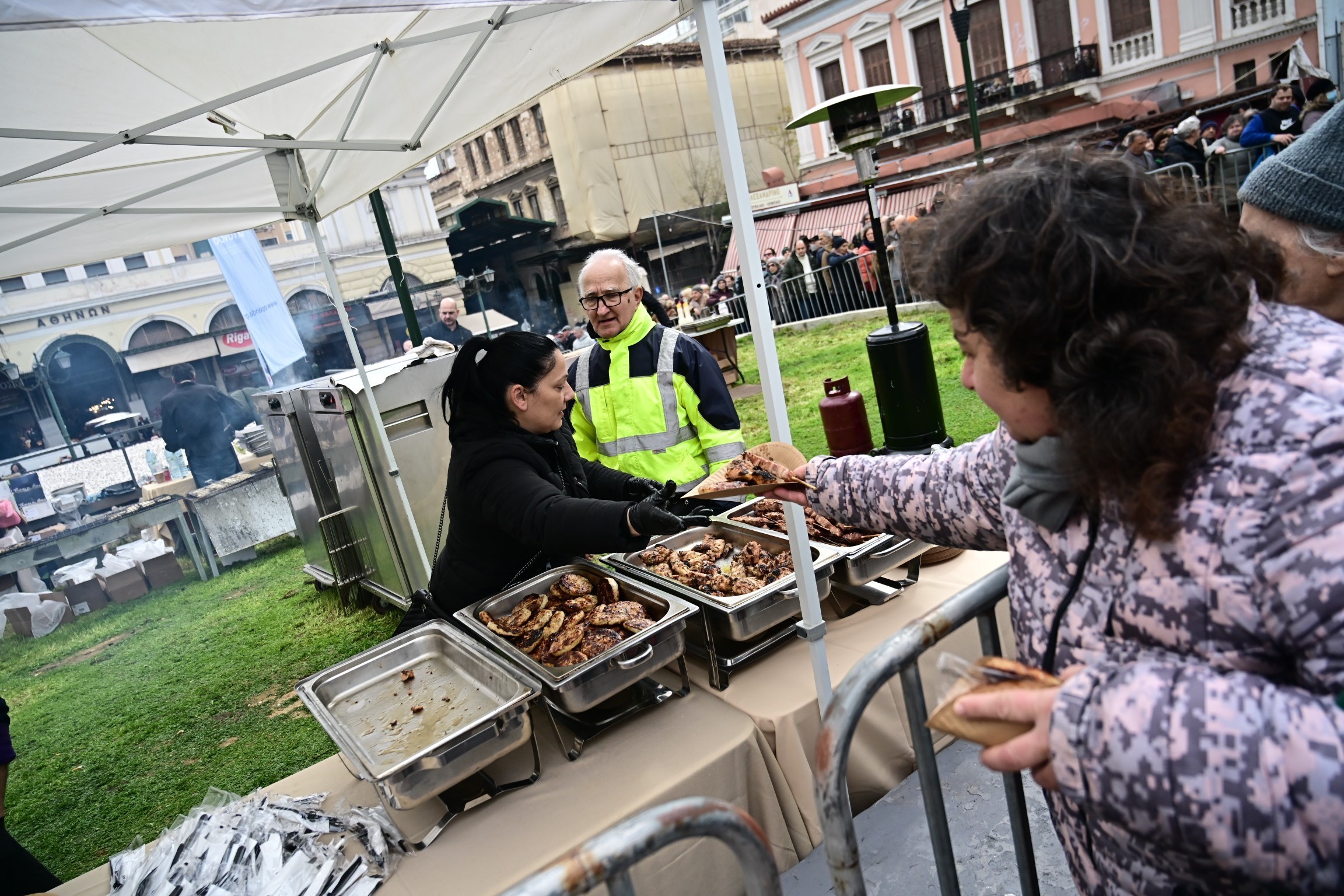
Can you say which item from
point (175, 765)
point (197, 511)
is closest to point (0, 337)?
point (197, 511)

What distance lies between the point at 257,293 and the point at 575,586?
956cm

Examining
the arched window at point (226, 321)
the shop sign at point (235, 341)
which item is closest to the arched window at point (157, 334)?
the arched window at point (226, 321)

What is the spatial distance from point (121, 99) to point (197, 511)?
23.2 feet

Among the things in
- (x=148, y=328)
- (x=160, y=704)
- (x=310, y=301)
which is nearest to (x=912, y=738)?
(x=160, y=704)

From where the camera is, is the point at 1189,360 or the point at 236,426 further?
the point at 236,426

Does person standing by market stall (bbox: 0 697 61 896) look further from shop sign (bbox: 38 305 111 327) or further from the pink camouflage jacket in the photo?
shop sign (bbox: 38 305 111 327)

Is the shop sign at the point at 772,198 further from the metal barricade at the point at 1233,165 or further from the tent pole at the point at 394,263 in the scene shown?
the tent pole at the point at 394,263

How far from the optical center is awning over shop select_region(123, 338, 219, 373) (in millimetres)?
26375

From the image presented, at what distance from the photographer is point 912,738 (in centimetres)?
137

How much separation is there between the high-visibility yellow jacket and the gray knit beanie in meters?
2.19

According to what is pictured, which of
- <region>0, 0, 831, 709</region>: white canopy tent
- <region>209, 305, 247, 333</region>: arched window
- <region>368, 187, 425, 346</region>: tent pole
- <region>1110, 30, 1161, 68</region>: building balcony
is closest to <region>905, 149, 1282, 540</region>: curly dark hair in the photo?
<region>0, 0, 831, 709</region>: white canopy tent

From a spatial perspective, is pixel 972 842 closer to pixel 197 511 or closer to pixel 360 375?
pixel 360 375

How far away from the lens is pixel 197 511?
9125 mm

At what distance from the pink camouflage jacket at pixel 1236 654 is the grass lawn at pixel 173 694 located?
4.68 m
